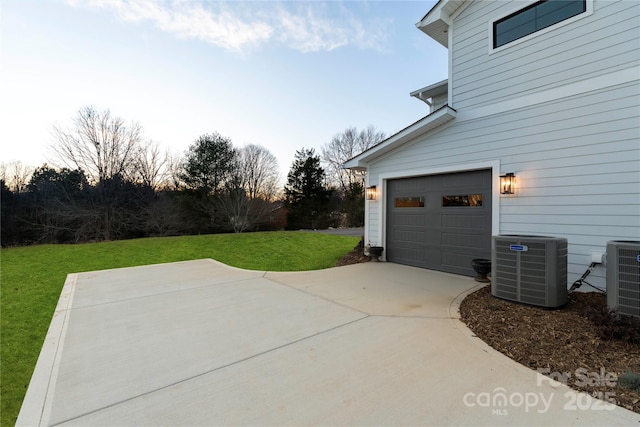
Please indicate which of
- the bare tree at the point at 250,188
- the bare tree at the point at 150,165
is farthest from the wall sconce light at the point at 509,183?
the bare tree at the point at 150,165

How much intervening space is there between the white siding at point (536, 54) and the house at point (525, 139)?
0.7 inches

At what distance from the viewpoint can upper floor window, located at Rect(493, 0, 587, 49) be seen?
480 centimetres

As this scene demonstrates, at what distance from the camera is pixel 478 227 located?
19.0 ft

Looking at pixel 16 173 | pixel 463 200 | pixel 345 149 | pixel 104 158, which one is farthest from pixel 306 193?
pixel 463 200

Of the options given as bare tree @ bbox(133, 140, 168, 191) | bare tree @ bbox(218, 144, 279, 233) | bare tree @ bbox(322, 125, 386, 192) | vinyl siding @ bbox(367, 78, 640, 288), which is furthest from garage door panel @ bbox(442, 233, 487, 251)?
bare tree @ bbox(322, 125, 386, 192)

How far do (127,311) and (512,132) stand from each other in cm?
734

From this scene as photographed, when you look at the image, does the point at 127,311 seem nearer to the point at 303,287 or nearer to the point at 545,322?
the point at 303,287

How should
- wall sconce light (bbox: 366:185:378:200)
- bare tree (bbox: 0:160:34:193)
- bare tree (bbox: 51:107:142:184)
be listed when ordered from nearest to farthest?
wall sconce light (bbox: 366:185:378:200) < bare tree (bbox: 51:107:142:184) < bare tree (bbox: 0:160:34:193)

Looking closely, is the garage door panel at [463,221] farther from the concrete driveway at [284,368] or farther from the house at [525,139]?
the concrete driveway at [284,368]

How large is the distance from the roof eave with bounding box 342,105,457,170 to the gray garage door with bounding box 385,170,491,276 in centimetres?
91

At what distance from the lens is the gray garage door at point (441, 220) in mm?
5797

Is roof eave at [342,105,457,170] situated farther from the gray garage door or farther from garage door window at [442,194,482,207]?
garage door window at [442,194,482,207]

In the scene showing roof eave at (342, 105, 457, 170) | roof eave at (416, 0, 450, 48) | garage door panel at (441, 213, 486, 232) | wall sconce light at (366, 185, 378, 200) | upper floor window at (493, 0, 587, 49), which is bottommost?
garage door panel at (441, 213, 486, 232)

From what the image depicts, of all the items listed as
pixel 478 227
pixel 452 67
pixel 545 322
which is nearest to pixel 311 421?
pixel 545 322
